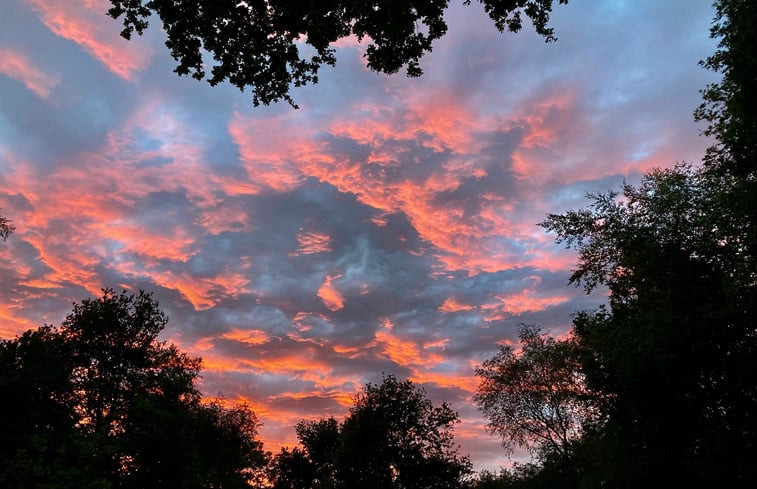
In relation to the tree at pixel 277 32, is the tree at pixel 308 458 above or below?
below

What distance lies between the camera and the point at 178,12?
606 inches

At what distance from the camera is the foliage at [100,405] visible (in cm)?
2289

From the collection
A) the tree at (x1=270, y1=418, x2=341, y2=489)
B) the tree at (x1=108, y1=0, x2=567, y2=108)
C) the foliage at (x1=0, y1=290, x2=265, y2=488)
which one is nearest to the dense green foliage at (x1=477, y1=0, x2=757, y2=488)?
the tree at (x1=108, y1=0, x2=567, y2=108)

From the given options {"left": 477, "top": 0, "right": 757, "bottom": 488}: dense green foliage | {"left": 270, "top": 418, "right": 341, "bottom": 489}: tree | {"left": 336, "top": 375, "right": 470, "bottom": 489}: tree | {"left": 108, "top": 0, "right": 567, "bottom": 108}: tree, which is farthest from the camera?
{"left": 270, "top": 418, "right": 341, "bottom": 489}: tree

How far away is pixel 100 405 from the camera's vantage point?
40.7m

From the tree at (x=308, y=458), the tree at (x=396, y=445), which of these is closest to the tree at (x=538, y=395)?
the tree at (x=396, y=445)

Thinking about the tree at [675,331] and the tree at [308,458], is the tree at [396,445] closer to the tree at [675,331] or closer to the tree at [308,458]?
the tree at [675,331]

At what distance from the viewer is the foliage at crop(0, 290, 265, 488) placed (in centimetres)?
2289

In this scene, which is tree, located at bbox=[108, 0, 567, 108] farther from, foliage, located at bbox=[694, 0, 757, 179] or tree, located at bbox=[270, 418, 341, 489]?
tree, located at bbox=[270, 418, 341, 489]

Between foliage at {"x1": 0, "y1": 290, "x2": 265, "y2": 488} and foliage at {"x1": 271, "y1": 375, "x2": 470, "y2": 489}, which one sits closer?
foliage at {"x1": 0, "y1": 290, "x2": 265, "y2": 488}

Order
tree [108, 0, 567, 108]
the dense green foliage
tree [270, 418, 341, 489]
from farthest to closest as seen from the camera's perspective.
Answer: tree [270, 418, 341, 489] → the dense green foliage → tree [108, 0, 567, 108]

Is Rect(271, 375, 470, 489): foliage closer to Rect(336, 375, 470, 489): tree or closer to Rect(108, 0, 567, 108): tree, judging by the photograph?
Rect(336, 375, 470, 489): tree

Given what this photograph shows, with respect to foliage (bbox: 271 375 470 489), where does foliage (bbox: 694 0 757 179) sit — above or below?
above

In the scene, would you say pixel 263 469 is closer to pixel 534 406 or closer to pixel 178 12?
pixel 534 406
